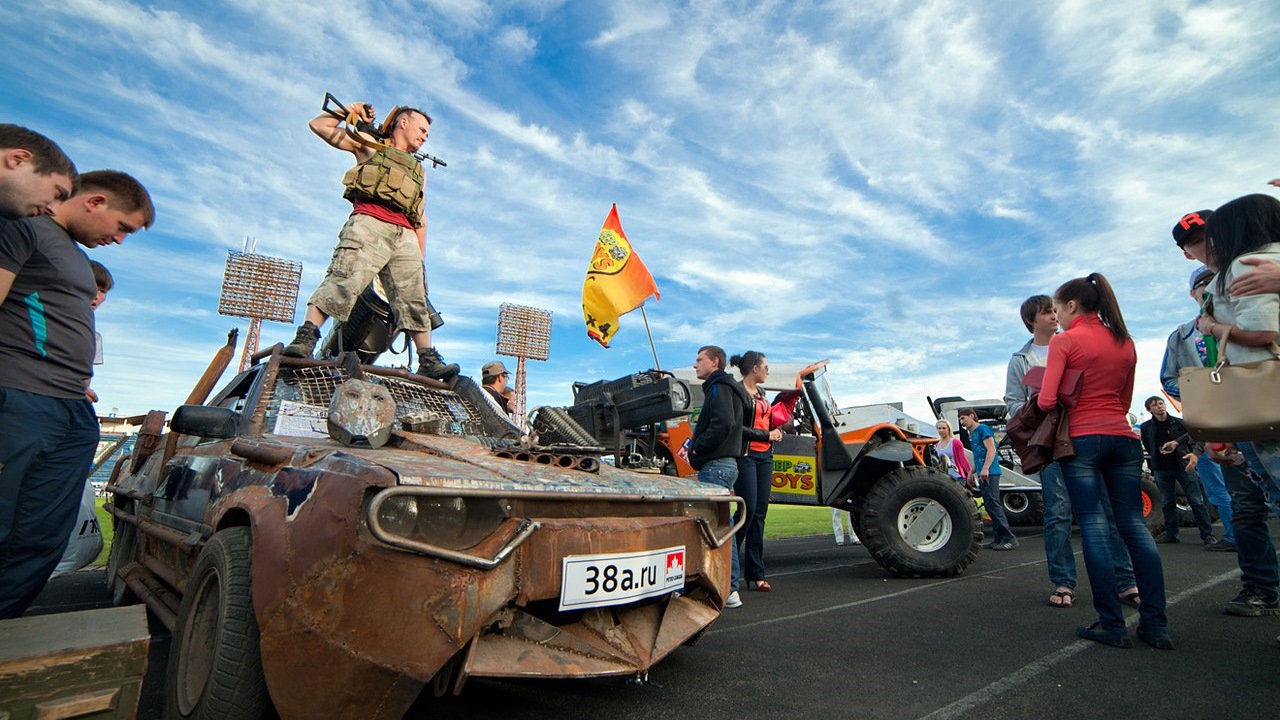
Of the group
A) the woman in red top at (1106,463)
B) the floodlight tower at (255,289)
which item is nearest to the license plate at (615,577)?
the woman in red top at (1106,463)

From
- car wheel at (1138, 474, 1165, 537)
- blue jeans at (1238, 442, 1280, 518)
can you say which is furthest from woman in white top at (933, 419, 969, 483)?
blue jeans at (1238, 442, 1280, 518)

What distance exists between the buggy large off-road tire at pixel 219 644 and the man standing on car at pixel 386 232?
189cm

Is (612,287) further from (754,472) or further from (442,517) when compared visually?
(442,517)

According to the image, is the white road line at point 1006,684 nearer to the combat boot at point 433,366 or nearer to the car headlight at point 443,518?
the car headlight at point 443,518

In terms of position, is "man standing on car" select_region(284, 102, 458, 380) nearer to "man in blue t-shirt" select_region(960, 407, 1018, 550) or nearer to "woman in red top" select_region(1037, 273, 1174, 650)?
"woman in red top" select_region(1037, 273, 1174, 650)

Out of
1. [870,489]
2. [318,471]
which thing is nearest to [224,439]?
[318,471]

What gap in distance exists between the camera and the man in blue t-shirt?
7551mm

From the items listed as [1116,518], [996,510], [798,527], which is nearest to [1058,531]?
[1116,518]

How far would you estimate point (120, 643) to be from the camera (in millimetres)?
1132

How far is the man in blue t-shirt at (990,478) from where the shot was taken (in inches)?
297

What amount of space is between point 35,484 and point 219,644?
1200 millimetres

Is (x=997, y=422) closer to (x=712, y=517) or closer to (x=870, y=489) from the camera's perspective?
(x=870, y=489)

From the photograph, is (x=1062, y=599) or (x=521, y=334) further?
(x=521, y=334)

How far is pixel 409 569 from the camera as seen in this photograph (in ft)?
5.31
